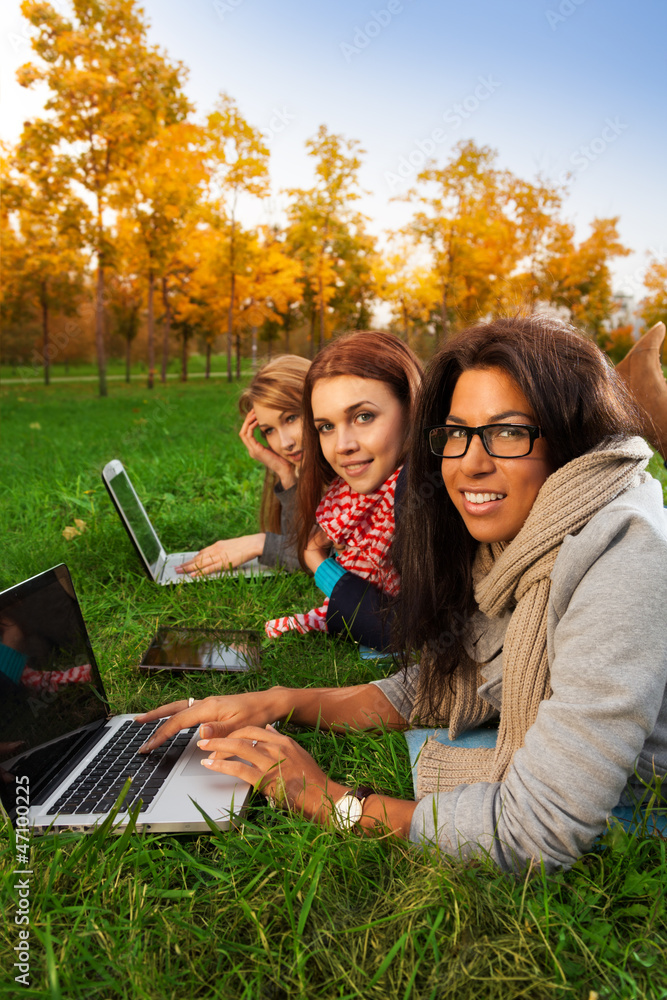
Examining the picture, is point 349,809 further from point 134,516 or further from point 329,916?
point 134,516

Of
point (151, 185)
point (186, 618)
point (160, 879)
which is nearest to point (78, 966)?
point (160, 879)

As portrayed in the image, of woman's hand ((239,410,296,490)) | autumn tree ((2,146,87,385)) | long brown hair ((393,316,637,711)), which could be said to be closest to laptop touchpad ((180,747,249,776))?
long brown hair ((393,316,637,711))

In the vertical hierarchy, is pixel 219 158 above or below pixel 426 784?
above

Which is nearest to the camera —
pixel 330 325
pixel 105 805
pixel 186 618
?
pixel 105 805

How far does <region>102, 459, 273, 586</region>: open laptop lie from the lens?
3.86m

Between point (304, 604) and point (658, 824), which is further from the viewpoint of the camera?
point (304, 604)

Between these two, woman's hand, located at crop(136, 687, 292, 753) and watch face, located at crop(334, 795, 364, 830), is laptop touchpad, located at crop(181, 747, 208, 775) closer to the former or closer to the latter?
woman's hand, located at crop(136, 687, 292, 753)

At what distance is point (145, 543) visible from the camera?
423 cm

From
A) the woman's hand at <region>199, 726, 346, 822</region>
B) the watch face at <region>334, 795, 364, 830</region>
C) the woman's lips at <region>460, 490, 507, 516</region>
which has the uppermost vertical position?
the woman's lips at <region>460, 490, 507, 516</region>

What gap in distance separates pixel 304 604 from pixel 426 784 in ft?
6.61

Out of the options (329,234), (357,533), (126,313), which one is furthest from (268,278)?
(357,533)

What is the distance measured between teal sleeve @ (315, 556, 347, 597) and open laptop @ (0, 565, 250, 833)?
1122 millimetres

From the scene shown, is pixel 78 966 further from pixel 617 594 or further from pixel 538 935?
pixel 617 594

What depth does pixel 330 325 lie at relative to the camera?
104 ft
